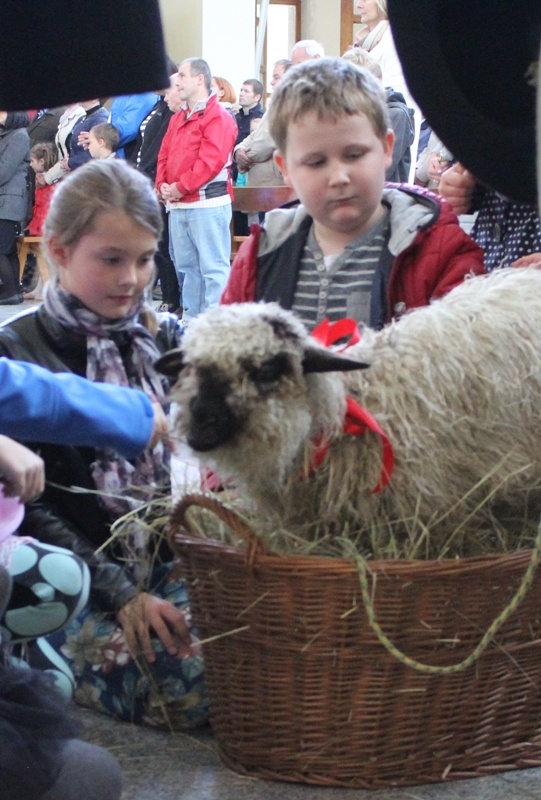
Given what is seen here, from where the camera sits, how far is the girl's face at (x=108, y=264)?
→ 2.00m

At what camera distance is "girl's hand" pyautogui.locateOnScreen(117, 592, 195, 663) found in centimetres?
191

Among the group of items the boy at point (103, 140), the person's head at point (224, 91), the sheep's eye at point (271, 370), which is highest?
the sheep's eye at point (271, 370)

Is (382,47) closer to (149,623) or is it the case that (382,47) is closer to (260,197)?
(260,197)

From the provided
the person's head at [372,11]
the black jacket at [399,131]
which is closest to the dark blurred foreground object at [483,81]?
the black jacket at [399,131]

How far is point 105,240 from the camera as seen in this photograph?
6.56 feet

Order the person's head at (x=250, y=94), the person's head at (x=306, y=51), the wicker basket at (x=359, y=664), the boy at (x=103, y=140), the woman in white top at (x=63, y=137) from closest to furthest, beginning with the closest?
the wicker basket at (x=359, y=664)
the person's head at (x=306, y=51)
the boy at (x=103, y=140)
the person's head at (x=250, y=94)
the woman in white top at (x=63, y=137)

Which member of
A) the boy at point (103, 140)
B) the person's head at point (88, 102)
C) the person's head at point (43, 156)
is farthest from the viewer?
the person's head at point (43, 156)

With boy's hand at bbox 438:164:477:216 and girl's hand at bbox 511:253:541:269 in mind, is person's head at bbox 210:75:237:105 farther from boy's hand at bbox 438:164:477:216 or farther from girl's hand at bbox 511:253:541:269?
girl's hand at bbox 511:253:541:269

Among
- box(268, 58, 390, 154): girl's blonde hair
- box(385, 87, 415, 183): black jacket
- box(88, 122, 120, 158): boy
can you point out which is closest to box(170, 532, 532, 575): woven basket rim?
box(268, 58, 390, 154): girl's blonde hair

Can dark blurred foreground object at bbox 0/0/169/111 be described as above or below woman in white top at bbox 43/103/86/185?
above

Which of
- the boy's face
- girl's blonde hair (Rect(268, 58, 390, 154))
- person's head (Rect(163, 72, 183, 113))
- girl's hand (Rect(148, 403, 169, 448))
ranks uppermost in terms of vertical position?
girl's blonde hair (Rect(268, 58, 390, 154))

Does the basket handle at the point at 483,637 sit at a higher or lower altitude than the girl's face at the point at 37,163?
higher

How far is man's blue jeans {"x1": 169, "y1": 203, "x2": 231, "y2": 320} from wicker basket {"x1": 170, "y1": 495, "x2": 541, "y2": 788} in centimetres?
483

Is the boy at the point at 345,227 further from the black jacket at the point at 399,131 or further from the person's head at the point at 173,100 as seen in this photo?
the person's head at the point at 173,100
